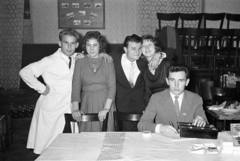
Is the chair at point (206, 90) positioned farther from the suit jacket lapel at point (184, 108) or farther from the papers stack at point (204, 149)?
the papers stack at point (204, 149)

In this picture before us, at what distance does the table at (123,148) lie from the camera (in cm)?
169

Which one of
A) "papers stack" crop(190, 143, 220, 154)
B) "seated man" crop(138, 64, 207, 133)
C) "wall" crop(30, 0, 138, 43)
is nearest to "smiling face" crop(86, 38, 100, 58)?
"seated man" crop(138, 64, 207, 133)

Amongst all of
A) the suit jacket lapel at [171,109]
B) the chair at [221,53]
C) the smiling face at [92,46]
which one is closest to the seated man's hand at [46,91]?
the smiling face at [92,46]

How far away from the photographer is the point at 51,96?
125 inches

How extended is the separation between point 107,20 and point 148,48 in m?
A: 6.16

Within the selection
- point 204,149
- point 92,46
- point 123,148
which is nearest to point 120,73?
point 92,46

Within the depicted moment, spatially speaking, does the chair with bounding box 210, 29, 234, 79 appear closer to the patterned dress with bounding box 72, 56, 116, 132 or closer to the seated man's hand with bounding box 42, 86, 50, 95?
the patterned dress with bounding box 72, 56, 116, 132

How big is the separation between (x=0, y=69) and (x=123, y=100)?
562cm

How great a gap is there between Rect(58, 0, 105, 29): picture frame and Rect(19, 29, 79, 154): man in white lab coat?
5.72m

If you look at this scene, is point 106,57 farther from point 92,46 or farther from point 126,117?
point 126,117

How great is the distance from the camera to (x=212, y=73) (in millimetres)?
6574

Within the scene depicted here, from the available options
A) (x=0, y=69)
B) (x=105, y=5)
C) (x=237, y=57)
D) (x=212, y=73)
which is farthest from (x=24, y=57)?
(x=237, y=57)

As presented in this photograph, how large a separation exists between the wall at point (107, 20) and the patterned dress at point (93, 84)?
5.93 metres

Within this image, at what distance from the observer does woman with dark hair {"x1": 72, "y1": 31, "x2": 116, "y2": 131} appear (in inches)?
113
